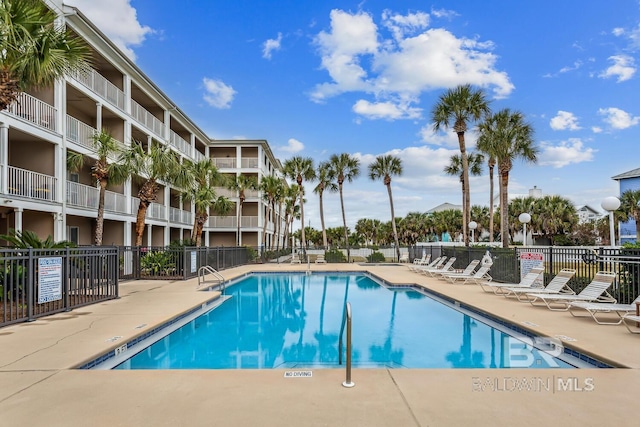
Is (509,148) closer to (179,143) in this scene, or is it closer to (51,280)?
(51,280)

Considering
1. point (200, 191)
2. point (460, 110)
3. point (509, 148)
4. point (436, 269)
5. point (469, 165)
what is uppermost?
point (460, 110)

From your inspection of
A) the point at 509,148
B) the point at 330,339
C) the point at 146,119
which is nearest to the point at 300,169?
the point at 146,119

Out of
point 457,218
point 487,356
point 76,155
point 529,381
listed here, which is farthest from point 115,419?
point 457,218

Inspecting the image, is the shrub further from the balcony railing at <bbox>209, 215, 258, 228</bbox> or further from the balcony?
the balcony

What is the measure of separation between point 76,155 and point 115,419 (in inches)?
571

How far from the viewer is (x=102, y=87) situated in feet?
59.5

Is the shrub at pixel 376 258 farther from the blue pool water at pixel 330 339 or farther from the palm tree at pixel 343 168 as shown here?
the blue pool water at pixel 330 339

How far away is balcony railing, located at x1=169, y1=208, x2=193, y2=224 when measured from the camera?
26.6m

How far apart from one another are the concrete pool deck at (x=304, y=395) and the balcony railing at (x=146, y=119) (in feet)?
59.7

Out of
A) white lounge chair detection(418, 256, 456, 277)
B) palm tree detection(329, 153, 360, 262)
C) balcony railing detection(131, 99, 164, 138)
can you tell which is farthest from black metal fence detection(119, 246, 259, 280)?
palm tree detection(329, 153, 360, 262)

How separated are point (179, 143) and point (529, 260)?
918 inches

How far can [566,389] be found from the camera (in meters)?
4.25

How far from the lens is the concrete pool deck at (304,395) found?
11.4ft

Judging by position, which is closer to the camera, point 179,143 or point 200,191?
point 200,191
